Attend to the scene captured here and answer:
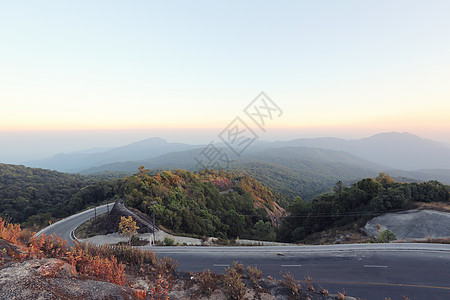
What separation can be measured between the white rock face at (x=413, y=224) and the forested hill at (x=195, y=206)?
23.4 m

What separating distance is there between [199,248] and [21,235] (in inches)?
550

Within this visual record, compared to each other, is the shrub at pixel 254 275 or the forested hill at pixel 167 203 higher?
the shrub at pixel 254 275

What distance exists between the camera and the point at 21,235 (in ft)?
32.0

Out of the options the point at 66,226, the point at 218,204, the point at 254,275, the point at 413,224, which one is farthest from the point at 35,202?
the point at 413,224

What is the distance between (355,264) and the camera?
1511 cm

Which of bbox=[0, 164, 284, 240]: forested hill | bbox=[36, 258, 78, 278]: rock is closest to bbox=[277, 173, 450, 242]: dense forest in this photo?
bbox=[0, 164, 284, 240]: forested hill

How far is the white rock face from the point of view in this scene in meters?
25.4

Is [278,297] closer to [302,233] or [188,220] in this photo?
[188,220]

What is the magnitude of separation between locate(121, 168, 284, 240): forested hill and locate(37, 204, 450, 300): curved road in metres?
16.1

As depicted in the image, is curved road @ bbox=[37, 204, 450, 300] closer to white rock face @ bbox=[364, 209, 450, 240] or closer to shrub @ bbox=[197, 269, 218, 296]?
shrub @ bbox=[197, 269, 218, 296]

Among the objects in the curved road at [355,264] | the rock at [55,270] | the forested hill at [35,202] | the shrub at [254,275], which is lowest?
the forested hill at [35,202]

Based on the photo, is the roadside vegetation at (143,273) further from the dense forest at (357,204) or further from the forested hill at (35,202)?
the forested hill at (35,202)

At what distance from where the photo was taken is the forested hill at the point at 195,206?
3484 centimetres

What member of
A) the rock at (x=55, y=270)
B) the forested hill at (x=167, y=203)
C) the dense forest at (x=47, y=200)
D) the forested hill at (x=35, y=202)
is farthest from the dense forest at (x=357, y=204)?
the forested hill at (x=35, y=202)
